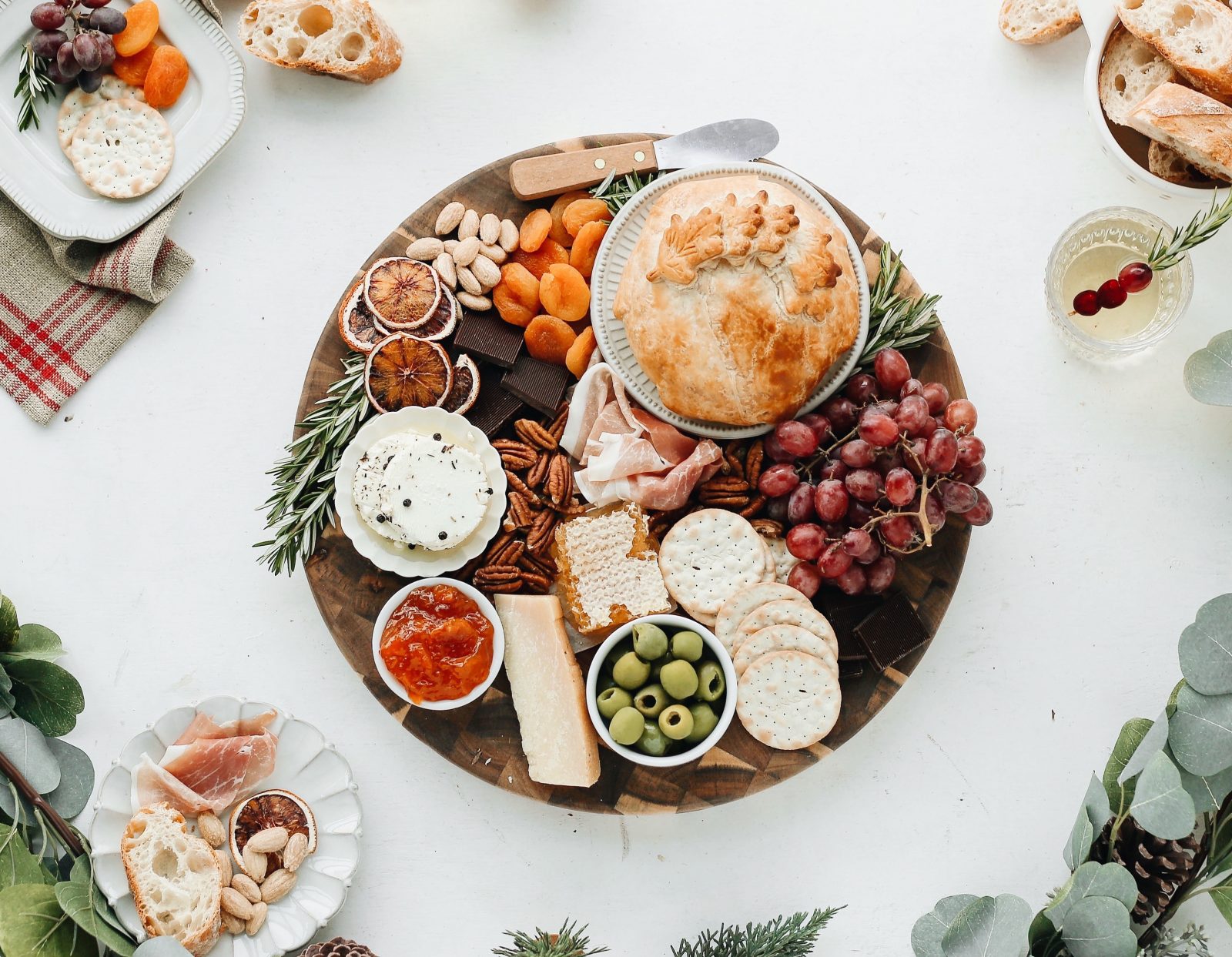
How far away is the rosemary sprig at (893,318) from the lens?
2262 millimetres

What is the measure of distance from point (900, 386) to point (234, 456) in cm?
161

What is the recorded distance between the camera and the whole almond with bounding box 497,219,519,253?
7.66 feet

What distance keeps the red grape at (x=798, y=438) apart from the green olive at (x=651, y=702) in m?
0.59

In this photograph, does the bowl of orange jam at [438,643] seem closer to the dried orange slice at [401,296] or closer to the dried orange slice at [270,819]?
the dried orange slice at [270,819]

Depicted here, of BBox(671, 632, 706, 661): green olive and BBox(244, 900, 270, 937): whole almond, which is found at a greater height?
BBox(671, 632, 706, 661): green olive

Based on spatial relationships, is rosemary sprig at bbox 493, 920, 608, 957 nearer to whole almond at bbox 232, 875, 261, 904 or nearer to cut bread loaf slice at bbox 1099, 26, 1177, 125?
whole almond at bbox 232, 875, 261, 904

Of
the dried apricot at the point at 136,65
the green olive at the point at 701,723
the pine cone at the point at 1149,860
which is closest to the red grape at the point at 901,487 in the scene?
the green olive at the point at 701,723

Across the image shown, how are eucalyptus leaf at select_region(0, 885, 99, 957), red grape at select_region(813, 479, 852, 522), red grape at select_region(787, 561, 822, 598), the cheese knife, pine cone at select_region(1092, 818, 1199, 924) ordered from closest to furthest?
eucalyptus leaf at select_region(0, 885, 99, 957) < pine cone at select_region(1092, 818, 1199, 924) < red grape at select_region(813, 479, 852, 522) < red grape at select_region(787, 561, 822, 598) < the cheese knife

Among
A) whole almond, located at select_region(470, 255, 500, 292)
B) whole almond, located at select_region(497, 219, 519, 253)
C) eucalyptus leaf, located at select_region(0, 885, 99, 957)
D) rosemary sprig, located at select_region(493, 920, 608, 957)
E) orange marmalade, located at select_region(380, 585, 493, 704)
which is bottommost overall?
eucalyptus leaf, located at select_region(0, 885, 99, 957)

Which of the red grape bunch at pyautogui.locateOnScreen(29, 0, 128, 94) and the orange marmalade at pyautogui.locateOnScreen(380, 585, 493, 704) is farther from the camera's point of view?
the red grape bunch at pyautogui.locateOnScreen(29, 0, 128, 94)

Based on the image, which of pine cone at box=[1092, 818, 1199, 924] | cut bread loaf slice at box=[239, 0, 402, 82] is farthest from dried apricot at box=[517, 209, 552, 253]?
pine cone at box=[1092, 818, 1199, 924]

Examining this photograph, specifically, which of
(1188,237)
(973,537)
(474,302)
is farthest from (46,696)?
(1188,237)

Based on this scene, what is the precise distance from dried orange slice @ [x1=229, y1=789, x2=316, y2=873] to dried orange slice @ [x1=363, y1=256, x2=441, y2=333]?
3.56 feet

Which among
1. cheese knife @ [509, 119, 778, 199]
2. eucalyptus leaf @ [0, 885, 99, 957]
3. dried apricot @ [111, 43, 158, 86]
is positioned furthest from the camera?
dried apricot @ [111, 43, 158, 86]
